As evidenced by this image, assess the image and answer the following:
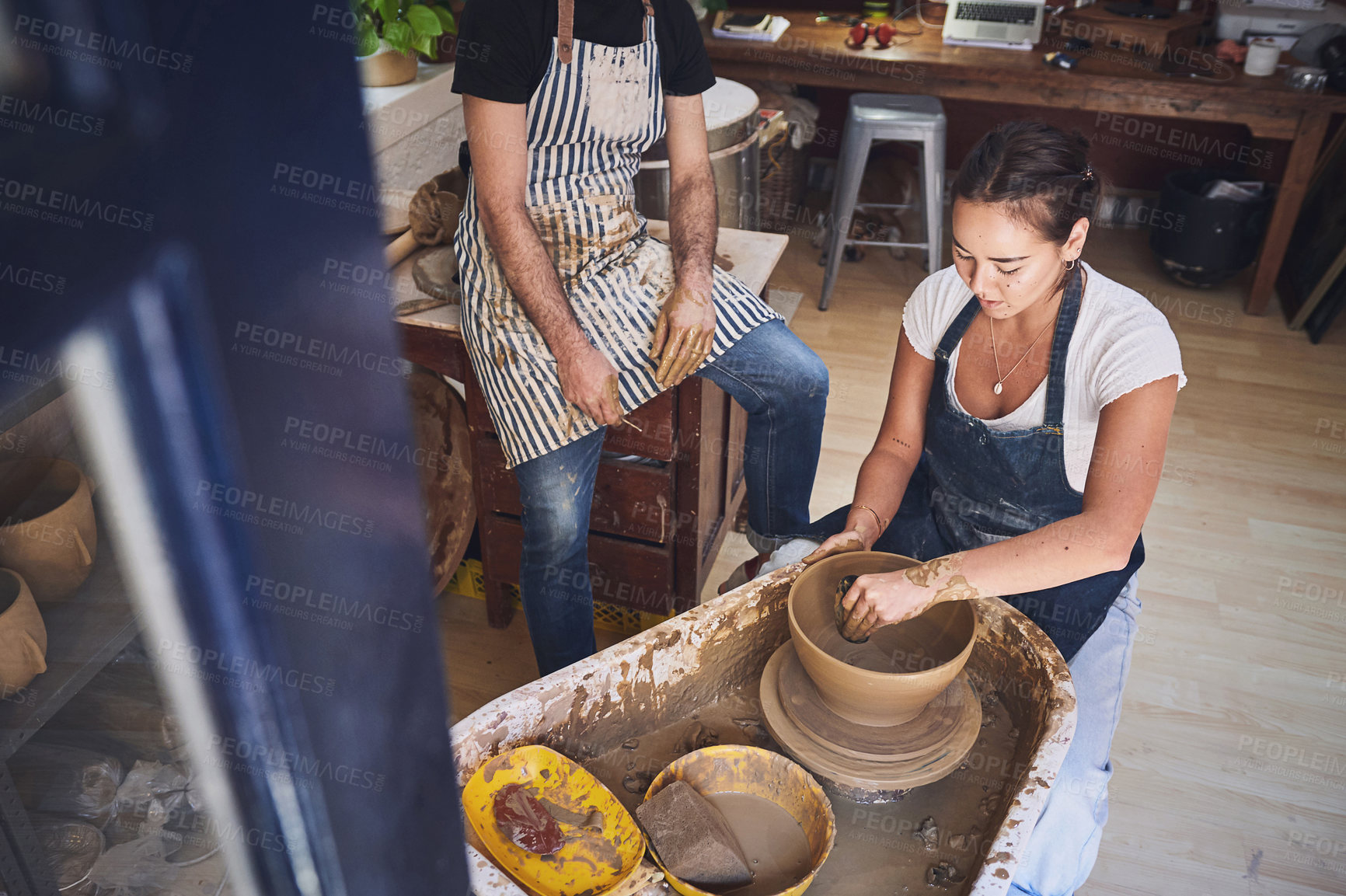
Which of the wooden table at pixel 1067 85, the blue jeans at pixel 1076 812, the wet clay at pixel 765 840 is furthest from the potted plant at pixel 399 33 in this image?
the blue jeans at pixel 1076 812

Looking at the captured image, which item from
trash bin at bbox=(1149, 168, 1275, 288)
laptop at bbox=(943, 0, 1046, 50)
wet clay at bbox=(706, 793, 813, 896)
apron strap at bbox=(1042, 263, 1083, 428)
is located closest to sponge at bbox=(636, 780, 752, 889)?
wet clay at bbox=(706, 793, 813, 896)

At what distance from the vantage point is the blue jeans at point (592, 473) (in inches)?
70.2

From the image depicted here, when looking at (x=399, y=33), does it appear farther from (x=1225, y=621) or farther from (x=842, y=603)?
(x=1225, y=621)

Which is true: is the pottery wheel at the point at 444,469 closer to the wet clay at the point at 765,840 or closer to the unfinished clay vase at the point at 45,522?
the wet clay at the point at 765,840

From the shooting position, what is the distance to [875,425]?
122 inches

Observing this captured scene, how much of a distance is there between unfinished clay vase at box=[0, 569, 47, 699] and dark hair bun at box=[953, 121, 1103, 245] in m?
1.31

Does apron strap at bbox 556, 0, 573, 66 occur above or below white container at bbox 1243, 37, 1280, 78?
above

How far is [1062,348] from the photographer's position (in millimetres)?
1478

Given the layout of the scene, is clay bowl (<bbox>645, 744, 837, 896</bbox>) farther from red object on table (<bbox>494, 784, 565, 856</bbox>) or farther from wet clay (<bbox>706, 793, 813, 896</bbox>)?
red object on table (<bbox>494, 784, 565, 856</bbox>)

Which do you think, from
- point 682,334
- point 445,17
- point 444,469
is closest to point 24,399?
point 682,334

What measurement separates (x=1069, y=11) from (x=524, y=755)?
407cm

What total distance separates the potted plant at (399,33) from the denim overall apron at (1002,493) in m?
1.91

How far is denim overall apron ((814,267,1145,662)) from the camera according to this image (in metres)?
1.50

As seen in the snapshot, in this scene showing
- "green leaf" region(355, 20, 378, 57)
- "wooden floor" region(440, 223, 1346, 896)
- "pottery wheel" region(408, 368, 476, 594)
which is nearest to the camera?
"wooden floor" region(440, 223, 1346, 896)
